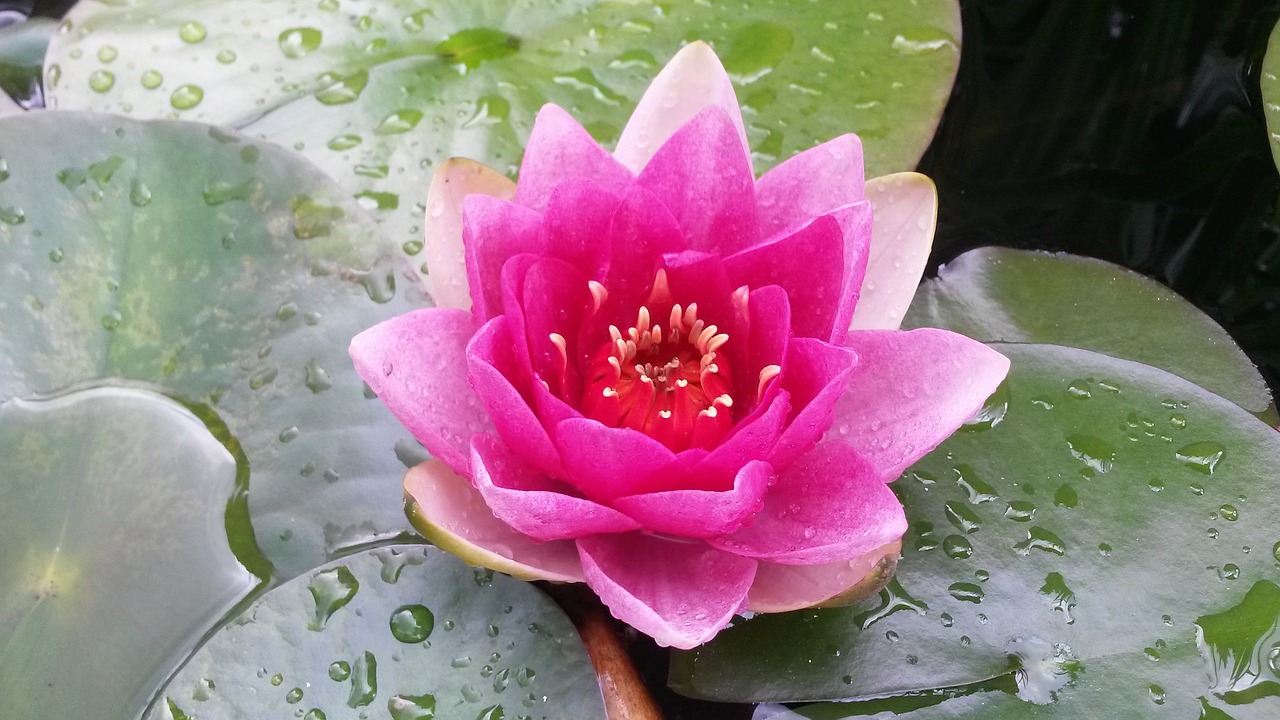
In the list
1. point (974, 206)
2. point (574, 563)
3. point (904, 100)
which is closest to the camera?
point (574, 563)

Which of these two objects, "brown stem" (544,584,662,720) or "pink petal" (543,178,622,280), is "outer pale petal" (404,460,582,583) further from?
"pink petal" (543,178,622,280)

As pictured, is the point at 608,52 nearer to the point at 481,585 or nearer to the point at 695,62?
the point at 695,62

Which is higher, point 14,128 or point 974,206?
point 14,128

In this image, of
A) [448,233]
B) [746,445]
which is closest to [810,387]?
[746,445]

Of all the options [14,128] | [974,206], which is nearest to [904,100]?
[974,206]

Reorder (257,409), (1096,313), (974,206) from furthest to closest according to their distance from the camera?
(974,206), (1096,313), (257,409)

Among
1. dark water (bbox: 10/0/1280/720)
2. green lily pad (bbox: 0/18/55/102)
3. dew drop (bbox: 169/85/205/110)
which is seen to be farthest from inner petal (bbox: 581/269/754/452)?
green lily pad (bbox: 0/18/55/102)
